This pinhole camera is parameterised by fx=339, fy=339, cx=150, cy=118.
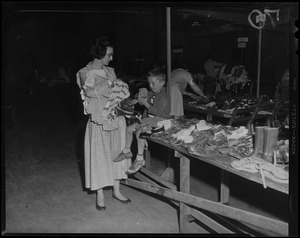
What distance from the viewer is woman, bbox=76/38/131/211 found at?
12.9 ft

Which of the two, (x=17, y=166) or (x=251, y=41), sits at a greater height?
(x=251, y=41)

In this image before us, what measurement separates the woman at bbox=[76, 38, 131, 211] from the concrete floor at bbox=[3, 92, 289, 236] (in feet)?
1.29

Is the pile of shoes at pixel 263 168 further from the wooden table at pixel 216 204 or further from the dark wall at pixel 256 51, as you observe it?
the dark wall at pixel 256 51

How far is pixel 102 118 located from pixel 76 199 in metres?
1.46

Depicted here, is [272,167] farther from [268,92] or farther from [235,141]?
[268,92]

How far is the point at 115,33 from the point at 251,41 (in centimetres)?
680

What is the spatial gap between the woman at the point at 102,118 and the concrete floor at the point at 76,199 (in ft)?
1.29

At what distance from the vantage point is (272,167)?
8.82 feet

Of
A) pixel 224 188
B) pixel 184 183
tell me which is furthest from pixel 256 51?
pixel 184 183

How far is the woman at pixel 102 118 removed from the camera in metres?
3.92

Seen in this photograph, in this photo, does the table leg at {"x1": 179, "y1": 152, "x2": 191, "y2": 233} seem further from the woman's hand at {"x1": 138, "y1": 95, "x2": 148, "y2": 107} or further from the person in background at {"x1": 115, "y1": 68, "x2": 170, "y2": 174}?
the woman's hand at {"x1": 138, "y1": 95, "x2": 148, "y2": 107}

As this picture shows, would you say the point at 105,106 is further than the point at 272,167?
Yes

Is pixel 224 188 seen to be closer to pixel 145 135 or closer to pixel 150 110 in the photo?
pixel 145 135

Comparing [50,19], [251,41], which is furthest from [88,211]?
[50,19]
